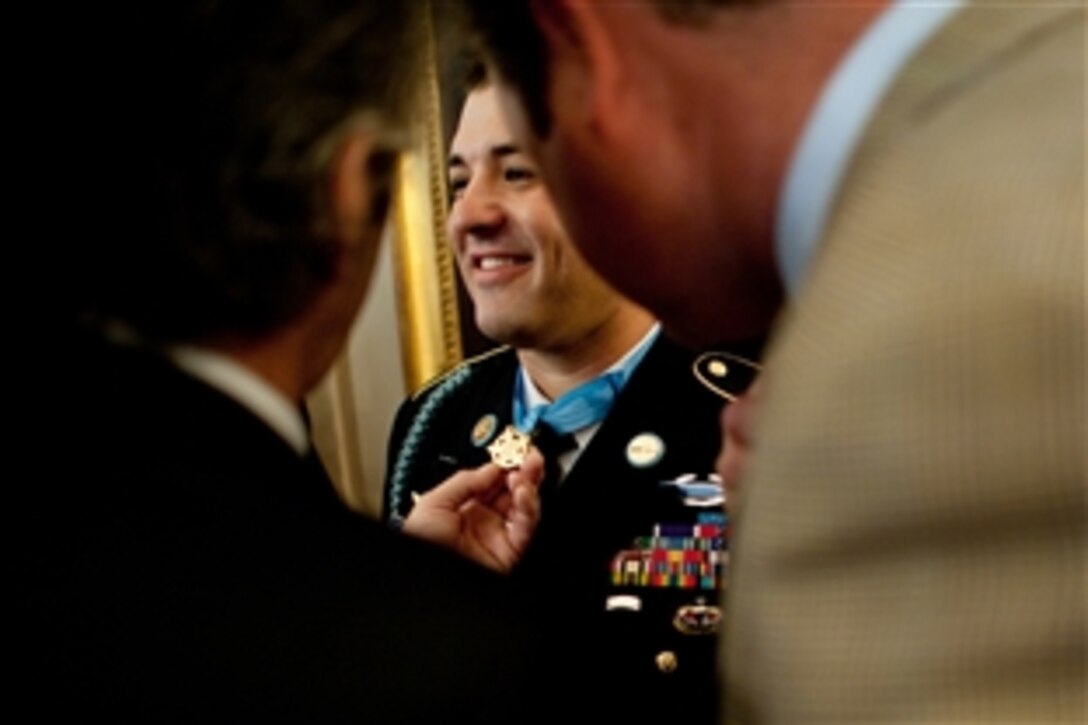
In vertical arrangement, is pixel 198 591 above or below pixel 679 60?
below

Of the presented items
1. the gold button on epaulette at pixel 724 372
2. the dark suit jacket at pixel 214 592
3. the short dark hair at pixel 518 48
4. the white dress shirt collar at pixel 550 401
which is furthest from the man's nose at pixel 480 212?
the dark suit jacket at pixel 214 592

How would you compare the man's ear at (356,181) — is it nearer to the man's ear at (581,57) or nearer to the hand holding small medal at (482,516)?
the man's ear at (581,57)

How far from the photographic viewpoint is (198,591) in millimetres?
507

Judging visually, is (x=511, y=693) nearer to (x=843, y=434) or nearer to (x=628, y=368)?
(x=843, y=434)

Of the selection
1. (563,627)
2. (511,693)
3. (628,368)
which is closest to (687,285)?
(511,693)

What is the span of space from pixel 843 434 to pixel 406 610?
0.20m

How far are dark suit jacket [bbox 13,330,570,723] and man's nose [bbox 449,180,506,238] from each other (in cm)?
92

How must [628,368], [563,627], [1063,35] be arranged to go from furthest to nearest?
[628,368]
[563,627]
[1063,35]

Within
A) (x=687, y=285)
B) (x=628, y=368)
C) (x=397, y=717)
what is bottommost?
(x=397, y=717)

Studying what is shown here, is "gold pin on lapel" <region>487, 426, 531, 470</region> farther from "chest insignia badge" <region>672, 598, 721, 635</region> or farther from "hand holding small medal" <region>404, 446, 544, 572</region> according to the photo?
"chest insignia badge" <region>672, 598, 721, 635</region>

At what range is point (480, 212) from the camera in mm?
1458

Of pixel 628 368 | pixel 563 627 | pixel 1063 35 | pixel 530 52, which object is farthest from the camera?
pixel 628 368

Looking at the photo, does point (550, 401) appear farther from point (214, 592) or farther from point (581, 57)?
point (214, 592)

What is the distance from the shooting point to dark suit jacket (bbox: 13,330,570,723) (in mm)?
500
